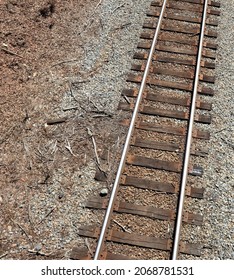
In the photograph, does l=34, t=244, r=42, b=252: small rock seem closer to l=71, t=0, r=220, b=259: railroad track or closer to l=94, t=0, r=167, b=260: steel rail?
l=71, t=0, r=220, b=259: railroad track

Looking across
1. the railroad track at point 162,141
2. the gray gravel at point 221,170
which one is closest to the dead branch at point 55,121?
the railroad track at point 162,141

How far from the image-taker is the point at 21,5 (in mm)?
10406

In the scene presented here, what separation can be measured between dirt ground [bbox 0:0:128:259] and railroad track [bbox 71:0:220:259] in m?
0.67

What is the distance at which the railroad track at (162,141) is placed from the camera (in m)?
6.50

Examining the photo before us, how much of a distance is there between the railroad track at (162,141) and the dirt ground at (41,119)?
2.20 feet

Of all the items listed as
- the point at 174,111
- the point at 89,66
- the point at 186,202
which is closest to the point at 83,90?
the point at 89,66

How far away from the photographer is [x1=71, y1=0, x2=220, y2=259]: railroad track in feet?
21.3

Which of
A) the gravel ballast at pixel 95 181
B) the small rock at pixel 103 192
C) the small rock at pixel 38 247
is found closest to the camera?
the small rock at pixel 38 247

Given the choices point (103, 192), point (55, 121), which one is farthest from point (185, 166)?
point (55, 121)

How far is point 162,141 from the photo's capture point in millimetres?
7895

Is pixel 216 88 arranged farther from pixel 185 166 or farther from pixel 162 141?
pixel 185 166

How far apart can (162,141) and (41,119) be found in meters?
2.62

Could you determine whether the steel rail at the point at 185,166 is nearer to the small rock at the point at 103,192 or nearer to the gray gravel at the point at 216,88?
the gray gravel at the point at 216,88

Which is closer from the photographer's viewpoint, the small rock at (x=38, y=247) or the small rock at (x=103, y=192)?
the small rock at (x=38, y=247)
